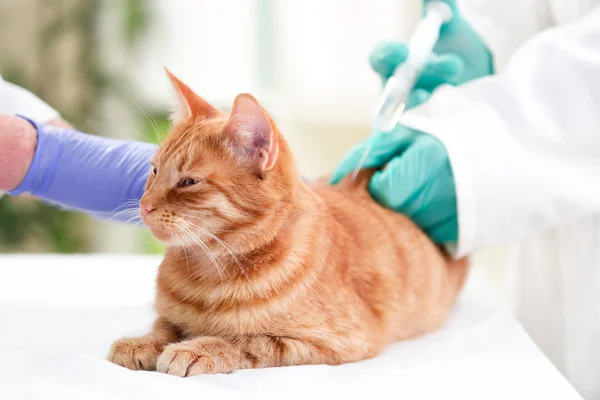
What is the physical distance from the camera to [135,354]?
Answer: 40.6 inches

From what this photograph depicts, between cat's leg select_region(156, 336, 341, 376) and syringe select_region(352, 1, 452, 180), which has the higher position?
syringe select_region(352, 1, 452, 180)

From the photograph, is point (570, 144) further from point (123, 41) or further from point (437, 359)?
point (123, 41)

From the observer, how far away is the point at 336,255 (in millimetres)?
1172

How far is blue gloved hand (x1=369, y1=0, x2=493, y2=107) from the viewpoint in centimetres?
151

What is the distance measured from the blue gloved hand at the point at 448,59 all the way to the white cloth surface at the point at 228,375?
53 centimetres

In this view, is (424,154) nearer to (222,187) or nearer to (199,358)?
(222,187)

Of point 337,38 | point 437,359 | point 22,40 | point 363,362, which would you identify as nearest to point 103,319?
point 363,362

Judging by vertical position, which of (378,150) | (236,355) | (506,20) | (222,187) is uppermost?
(506,20)

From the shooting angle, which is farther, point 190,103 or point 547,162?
point 547,162

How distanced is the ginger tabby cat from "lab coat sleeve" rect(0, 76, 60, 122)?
0.51 meters

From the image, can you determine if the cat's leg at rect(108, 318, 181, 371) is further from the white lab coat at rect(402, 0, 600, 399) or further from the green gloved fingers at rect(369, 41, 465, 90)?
the green gloved fingers at rect(369, 41, 465, 90)

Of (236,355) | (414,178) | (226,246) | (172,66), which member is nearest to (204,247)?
(226,246)

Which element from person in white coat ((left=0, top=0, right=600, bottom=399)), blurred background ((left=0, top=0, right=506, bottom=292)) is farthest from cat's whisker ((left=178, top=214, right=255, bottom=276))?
blurred background ((left=0, top=0, right=506, bottom=292))

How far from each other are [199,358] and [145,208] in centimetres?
25
